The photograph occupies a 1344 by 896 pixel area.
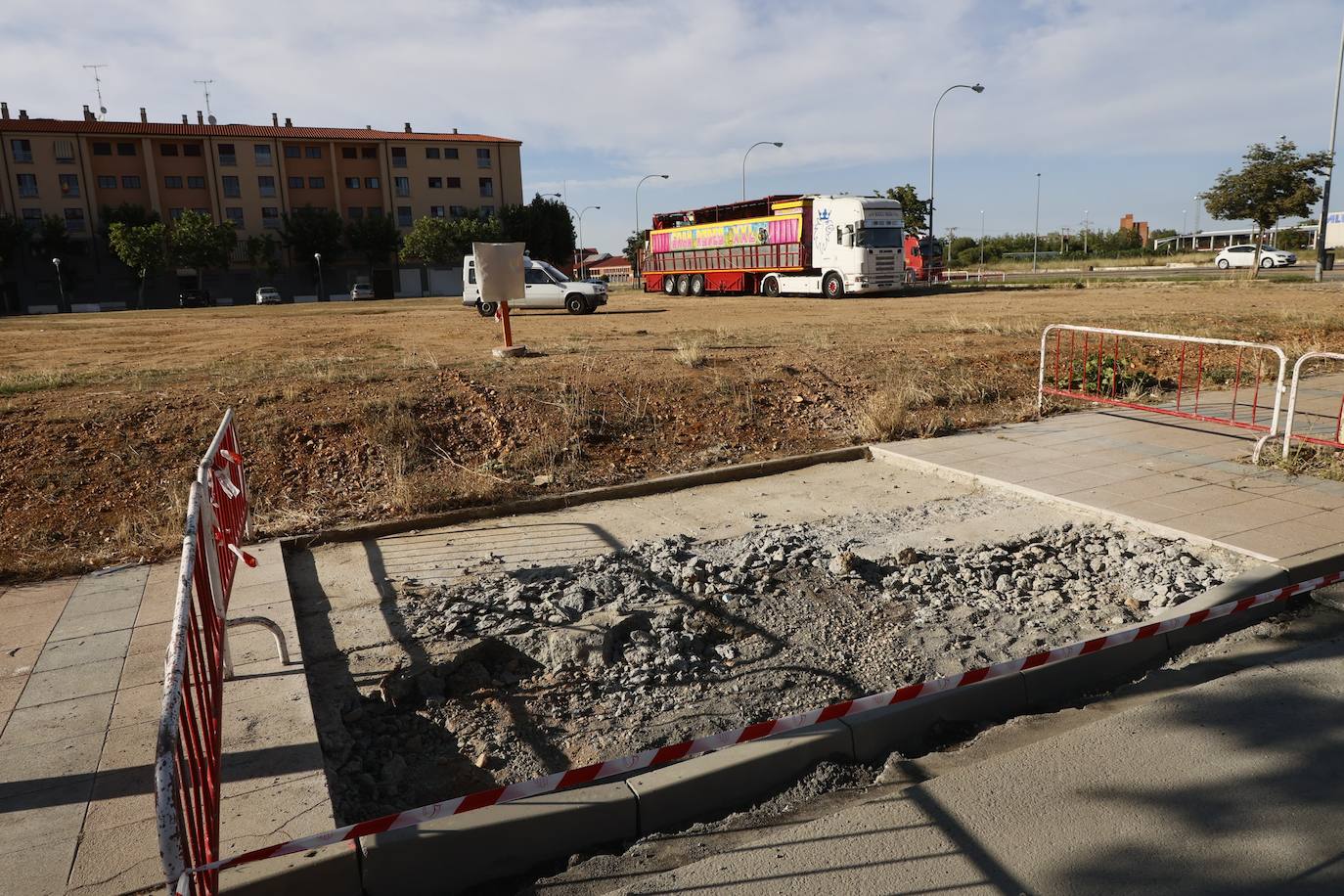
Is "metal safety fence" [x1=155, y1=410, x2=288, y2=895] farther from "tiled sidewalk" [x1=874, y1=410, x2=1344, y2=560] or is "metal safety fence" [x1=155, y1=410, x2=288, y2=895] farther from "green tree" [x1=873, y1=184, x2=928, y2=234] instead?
"green tree" [x1=873, y1=184, x2=928, y2=234]

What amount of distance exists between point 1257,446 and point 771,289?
89.9 feet

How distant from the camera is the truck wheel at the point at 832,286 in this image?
104 feet

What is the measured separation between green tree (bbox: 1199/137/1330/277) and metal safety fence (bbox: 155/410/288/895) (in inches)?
1648

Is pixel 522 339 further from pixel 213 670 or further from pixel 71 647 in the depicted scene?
pixel 213 670

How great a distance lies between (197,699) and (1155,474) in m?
7.64

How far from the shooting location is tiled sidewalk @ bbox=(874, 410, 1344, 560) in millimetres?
6512

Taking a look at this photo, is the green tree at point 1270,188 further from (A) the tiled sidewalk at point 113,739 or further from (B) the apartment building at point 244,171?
(B) the apartment building at point 244,171

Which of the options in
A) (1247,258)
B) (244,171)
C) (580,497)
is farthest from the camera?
(244,171)

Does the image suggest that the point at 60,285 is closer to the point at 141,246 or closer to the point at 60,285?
the point at 60,285

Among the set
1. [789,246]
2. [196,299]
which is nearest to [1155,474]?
[789,246]

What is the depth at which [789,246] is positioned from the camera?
3353 cm

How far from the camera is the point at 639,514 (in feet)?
25.1

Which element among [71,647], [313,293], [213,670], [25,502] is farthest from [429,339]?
[313,293]

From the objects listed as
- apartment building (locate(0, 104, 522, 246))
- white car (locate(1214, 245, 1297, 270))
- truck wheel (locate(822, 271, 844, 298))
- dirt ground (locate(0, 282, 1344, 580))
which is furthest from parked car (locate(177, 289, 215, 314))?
white car (locate(1214, 245, 1297, 270))
